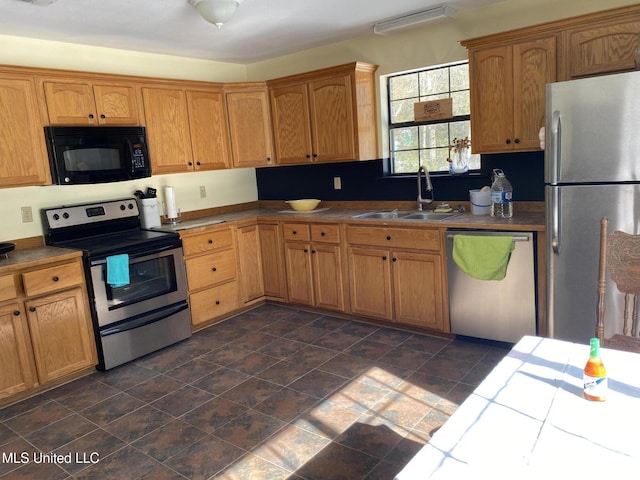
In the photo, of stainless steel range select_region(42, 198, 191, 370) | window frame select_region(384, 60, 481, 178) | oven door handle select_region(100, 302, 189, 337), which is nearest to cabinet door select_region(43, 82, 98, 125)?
stainless steel range select_region(42, 198, 191, 370)

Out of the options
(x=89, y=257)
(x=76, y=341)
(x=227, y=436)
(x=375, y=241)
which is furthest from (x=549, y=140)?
(x=76, y=341)

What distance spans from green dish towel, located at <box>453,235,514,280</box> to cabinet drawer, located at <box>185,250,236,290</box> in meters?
2.00

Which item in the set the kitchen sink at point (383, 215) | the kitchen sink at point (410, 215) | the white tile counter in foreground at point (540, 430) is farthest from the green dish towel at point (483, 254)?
the white tile counter in foreground at point (540, 430)

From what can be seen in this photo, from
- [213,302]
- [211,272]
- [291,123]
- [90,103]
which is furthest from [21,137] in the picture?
[291,123]

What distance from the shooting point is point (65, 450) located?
2547 mm

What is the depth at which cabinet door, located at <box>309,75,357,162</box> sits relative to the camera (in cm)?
419

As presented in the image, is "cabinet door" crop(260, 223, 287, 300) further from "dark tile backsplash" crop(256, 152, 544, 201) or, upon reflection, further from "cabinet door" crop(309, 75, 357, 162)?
"cabinet door" crop(309, 75, 357, 162)

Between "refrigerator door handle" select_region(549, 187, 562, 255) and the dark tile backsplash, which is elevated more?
the dark tile backsplash

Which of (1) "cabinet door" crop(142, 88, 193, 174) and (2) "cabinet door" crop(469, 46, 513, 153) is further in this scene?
(1) "cabinet door" crop(142, 88, 193, 174)

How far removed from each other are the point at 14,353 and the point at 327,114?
2934mm

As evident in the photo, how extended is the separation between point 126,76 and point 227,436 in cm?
286

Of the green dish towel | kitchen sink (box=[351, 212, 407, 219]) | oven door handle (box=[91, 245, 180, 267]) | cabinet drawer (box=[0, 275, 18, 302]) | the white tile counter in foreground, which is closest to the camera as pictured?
the white tile counter in foreground

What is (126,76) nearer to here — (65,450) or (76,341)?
(76,341)

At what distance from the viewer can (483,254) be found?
10.8ft
